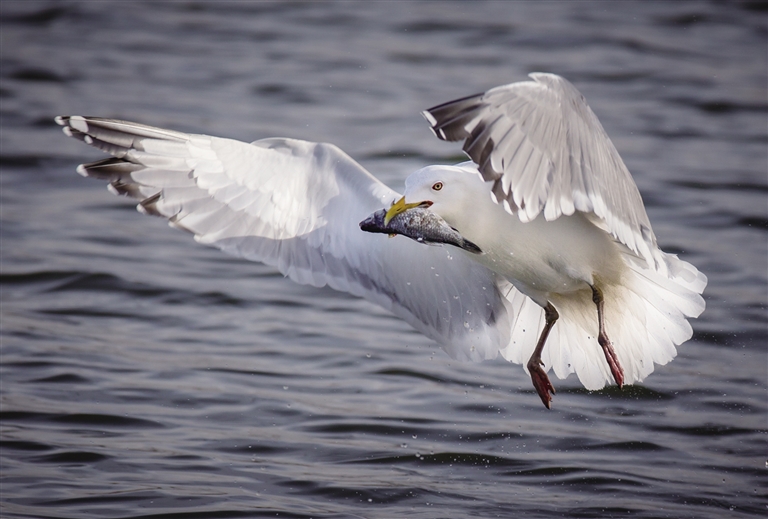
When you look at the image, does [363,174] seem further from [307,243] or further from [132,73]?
[132,73]

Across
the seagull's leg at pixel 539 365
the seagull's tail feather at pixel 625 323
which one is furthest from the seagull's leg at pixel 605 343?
the seagull's leg at pixel 539 365

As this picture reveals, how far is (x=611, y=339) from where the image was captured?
5.35 m

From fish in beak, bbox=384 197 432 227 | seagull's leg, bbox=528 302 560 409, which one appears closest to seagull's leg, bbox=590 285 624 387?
seagull's leg, bbox=528 302 560 409

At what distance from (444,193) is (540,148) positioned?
61 centimetres

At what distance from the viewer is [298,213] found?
526 centimetres

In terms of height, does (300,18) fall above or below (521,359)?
above

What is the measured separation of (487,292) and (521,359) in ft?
1.31

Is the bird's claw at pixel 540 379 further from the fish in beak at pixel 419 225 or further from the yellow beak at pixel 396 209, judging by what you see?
the yellow beak at pixel 396 209

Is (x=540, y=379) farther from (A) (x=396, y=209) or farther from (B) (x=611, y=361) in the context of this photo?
(A) (x=396, y=209)

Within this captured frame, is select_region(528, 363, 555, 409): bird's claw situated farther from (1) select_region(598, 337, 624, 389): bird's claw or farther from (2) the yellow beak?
(2) the yellow beak

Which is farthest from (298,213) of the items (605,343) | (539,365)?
(605,343)

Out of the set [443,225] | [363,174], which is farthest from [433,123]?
[363,174]

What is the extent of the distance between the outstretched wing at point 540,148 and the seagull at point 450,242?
0.02 metres

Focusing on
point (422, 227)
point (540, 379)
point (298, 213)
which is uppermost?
point (422, 227)
